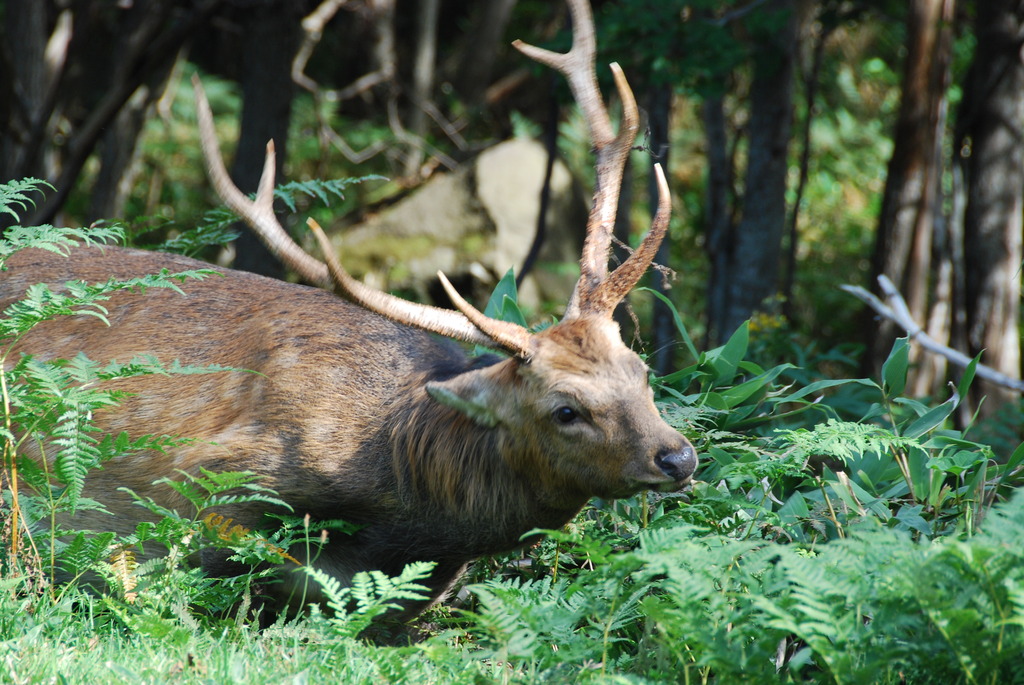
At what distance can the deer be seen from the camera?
4.40 meters

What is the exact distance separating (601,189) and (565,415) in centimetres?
129

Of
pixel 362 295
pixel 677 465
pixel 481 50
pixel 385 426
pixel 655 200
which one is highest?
pixel 481 50

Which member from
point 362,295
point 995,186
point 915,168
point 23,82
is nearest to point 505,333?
point 362,295

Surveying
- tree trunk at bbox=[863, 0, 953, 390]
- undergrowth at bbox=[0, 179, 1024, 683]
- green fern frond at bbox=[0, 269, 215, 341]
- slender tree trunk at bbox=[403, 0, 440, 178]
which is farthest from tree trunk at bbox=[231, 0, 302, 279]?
slender tree trunk at bbox=[403, 0, 440, 178]

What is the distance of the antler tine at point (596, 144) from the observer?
4883 mm

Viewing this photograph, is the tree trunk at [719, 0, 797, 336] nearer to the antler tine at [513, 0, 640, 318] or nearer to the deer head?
the antler tine at [513, 0, 640, 318]

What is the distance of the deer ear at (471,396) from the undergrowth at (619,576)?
747mm

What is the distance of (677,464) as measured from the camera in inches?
162

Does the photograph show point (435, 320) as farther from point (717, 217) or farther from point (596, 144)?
point (717, 217)

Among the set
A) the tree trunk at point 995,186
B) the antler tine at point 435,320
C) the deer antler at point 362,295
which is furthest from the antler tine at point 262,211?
the tree trunk at point 995,186

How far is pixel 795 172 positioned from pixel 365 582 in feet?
44.7

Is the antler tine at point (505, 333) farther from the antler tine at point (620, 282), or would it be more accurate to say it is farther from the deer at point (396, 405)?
the antler tine at point (620, 282)

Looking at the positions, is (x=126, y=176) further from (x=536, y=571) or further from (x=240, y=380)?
(x=536, y=571)

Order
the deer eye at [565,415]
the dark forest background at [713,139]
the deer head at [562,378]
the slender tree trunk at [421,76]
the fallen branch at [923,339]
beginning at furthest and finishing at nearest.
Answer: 1. the slender tree trunk at [421,76]
2. the dark forest background at [713,139]
3. the fallen branch at [923,339]
4. the deer eye at [565,415]
5. the deer head at [562,378]
